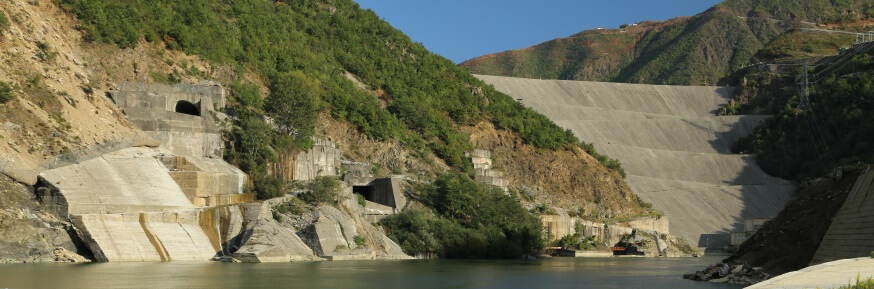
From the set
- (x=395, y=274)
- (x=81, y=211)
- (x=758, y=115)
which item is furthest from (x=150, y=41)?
(x=758, y=115)

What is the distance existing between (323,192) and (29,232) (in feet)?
71.0

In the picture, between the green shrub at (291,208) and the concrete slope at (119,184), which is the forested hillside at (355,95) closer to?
the green shrub at (291,208)

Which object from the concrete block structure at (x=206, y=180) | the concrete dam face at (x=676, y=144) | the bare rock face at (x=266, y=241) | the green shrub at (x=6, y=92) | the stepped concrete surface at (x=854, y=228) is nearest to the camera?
the stepped concrete surface at (x=854, y=228)

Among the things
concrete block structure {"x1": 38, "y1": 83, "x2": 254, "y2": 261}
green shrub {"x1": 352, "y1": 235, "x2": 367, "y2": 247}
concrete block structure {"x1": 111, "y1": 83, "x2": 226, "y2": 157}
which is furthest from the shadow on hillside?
concrete block structure {"x1": 38, "y1": 83, "x2": 254, "y2": 261}

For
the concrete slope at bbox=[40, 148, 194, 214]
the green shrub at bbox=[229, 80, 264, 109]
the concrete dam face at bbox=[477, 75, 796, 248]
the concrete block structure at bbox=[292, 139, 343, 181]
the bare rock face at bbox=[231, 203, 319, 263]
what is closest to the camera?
the concrete slope at bbox=[40, 148, 194, 214]

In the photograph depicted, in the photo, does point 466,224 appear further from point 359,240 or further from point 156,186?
point 156,186

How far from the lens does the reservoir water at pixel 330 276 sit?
44469 millimetres

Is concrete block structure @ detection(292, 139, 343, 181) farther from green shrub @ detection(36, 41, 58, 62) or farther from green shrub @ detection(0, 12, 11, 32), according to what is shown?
green shrub @ detection(0, 12, 11, 32)

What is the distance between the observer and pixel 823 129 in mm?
133750

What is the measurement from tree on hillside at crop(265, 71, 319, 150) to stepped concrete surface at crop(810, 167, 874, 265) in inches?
1619

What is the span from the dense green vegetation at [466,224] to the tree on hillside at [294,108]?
8.54 meters

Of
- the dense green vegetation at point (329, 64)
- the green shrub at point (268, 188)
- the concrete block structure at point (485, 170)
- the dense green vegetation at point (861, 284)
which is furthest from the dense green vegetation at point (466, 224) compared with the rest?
the dense green vegetation at point (861, 284)

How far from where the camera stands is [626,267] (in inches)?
2822

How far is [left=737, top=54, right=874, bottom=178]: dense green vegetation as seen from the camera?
127 meters
